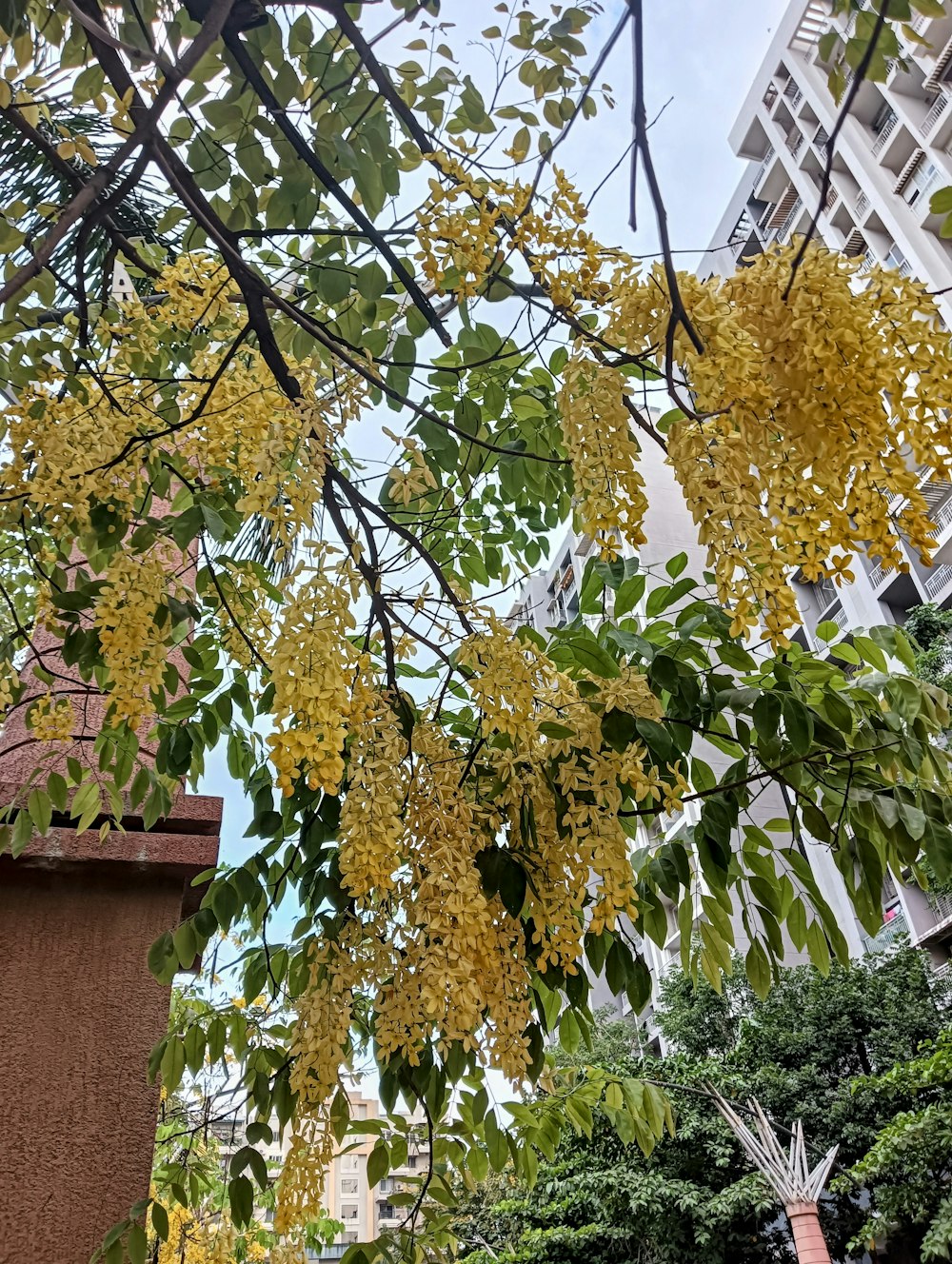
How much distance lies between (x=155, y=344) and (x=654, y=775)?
129 centimetres

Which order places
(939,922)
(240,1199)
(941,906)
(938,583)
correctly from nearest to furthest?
(240,1199) → (941,906) → (939,922) → (938,583)

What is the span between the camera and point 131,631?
4.47 feet

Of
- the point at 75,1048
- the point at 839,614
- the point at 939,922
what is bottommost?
the point at 75,1048

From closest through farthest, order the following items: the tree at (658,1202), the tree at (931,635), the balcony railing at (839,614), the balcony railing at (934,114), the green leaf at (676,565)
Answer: the green leaf at (676,565) → the tree at (658,1202) → the tree at (931,635) → the balcony railing at (934,114) → the balcony railing at (839,614)

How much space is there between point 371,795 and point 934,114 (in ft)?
54.8

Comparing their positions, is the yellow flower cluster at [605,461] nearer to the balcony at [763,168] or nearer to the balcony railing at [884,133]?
the balcony railing at [884,133]

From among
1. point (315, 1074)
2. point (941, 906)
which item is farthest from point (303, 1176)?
point (941, 906)

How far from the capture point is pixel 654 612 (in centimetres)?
155

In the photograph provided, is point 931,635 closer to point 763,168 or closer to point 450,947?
point 763,168

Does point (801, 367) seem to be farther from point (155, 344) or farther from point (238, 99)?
point (155, 344)

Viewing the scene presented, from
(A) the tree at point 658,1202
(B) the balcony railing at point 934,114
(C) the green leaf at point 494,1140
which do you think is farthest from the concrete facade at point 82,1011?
(B) the balcony railing at point 934,114

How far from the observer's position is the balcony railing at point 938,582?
13789 mm

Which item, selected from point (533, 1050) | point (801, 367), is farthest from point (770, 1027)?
point (801, 367)

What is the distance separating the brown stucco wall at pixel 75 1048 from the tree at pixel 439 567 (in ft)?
0.47
